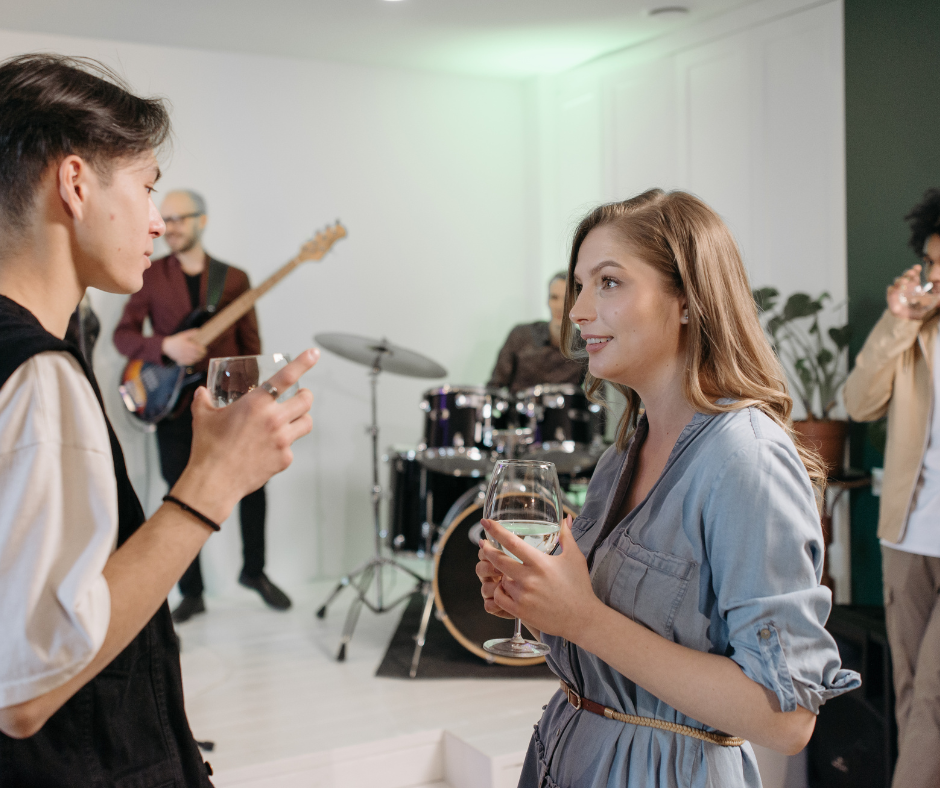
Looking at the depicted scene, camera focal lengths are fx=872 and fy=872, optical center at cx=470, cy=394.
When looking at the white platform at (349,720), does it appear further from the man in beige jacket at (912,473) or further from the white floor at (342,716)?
the man in beige jacket at (912,473)

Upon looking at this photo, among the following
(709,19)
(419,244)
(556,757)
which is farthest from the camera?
(419,244)

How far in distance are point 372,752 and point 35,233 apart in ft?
7.97

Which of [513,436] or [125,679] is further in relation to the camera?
[513,436]

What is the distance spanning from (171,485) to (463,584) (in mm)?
1920

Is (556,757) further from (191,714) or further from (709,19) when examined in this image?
(709,19)

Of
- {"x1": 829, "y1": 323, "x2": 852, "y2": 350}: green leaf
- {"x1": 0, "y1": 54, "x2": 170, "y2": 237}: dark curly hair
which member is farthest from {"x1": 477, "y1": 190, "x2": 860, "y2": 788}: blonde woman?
{"x1": 829, "y1": 323, "x2": 852, "y2": 350}: green leaf

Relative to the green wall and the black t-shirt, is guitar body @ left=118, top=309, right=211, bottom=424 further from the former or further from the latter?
the green wall

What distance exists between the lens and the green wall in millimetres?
3463

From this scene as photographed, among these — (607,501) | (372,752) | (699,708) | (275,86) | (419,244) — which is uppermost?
(275,86)

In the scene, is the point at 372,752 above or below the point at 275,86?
below

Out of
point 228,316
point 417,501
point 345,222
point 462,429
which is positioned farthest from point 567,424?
point 345,222

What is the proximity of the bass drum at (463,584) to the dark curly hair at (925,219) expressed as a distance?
1.62 m

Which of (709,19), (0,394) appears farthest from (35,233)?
(709,19)

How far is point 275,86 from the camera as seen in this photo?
206 inches
